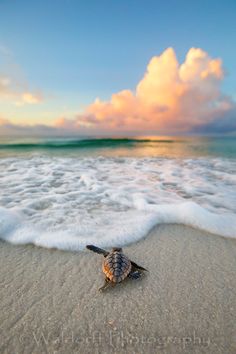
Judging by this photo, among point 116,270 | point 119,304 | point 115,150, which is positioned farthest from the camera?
point 115,150

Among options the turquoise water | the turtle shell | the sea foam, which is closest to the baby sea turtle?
the turtle shell

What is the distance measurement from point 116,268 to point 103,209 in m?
2.11

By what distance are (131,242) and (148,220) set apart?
0.74m

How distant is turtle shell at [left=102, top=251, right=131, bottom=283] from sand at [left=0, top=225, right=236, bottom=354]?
0.13 metres

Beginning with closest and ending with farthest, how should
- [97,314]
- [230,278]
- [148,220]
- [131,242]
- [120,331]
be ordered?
[120,331] → [97,314] → [230,278] → [131,242] → [148,220]

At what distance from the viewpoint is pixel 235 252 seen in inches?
114

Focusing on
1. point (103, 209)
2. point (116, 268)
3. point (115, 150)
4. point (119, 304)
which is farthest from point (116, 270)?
Result: point (115, 150)

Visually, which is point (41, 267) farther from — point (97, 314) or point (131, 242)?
point (131, 242)

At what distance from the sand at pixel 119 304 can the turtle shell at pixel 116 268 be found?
125 millimetres

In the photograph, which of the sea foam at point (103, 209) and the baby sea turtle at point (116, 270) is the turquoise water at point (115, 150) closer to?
the sea foam at point (103, 209)

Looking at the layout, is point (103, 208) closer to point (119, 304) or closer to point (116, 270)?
point (116, 270)

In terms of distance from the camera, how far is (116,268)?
2193 mm

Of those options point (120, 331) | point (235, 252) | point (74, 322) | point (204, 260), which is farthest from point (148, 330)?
point (235, 252)

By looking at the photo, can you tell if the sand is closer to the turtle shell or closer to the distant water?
the turtle shell
